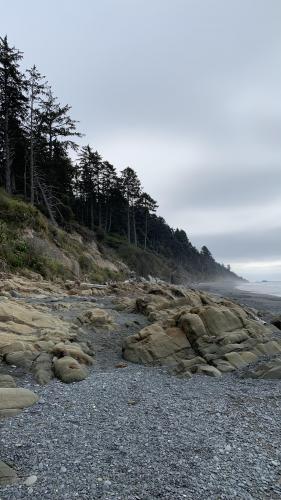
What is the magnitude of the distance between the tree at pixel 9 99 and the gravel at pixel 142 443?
29.4 m

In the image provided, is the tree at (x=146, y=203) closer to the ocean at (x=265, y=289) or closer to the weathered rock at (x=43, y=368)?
the ocean at (x=265, y=289)

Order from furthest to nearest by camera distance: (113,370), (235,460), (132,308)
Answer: (132,308)
(113,370)
(235,460)

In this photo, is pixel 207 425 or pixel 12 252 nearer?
pixel 207 425

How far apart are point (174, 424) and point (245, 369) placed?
16.2ft

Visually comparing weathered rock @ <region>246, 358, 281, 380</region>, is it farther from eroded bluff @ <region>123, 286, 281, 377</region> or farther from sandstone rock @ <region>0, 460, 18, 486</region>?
sandstone rock @ <region>0, 460, 18, 486</region>

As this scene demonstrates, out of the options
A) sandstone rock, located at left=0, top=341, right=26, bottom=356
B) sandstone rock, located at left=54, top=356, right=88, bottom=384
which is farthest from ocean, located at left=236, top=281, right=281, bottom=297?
sandstone rock, located at left=0, top=341, right=26, bottom=356

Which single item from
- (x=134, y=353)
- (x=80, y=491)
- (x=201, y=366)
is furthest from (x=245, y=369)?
(x=80, y=491)

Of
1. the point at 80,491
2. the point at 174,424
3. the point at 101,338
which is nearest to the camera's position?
the point at 80,491

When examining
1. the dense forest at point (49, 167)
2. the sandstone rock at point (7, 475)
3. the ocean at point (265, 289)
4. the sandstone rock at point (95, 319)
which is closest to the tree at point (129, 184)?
the dense forest at point (49, 167)

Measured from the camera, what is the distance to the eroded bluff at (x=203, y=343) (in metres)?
10.9

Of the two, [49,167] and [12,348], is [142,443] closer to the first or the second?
[12,348]

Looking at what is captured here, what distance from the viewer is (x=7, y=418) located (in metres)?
5.91

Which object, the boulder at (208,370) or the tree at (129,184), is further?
the tree at (129,184)

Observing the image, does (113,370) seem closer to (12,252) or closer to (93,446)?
(93,446)
